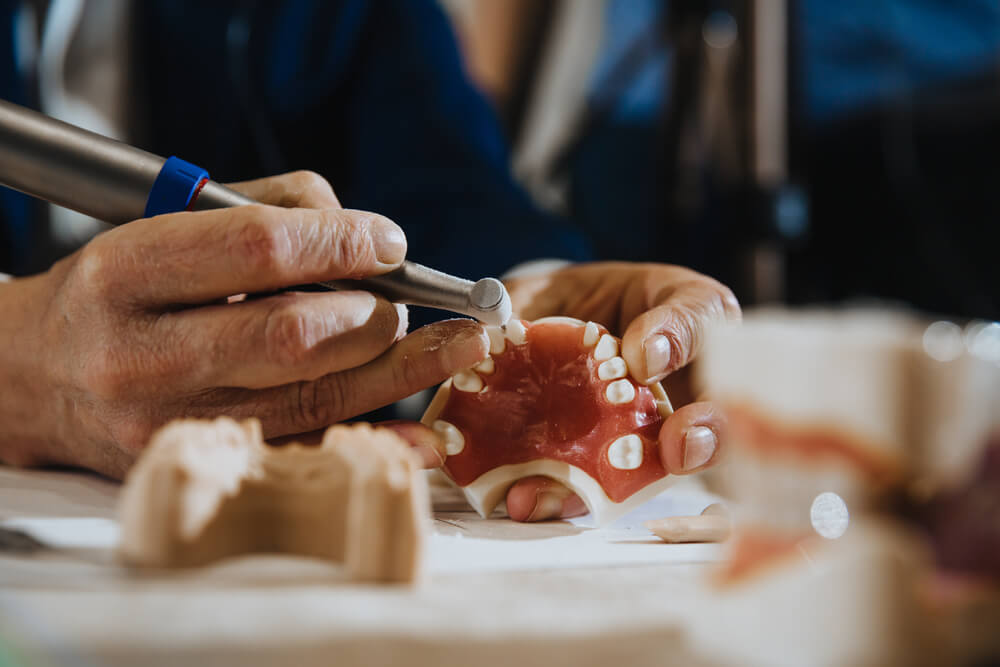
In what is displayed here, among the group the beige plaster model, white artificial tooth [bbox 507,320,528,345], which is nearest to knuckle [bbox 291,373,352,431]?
white artificial tooth [bbox 507,320,528,345]

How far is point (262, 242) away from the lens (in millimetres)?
429

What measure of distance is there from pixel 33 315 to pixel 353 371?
209 mm

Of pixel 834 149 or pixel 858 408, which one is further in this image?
pixel 834 149

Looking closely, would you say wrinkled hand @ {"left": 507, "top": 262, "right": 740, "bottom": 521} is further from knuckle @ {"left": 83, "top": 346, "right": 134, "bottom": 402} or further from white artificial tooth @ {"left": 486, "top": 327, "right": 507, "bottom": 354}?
knuckle @ {"left": 83, "top": 346, "right": 134, "bottom": 402}

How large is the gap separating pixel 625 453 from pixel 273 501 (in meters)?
0.20

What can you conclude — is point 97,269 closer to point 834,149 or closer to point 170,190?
point 170,190

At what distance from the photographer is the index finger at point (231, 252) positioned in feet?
1.41

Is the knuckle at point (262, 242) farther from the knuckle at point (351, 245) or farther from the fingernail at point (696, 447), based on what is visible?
the fingernail at point (696, 447)

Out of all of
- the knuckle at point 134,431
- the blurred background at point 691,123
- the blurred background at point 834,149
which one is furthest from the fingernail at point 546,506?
the blurred background at point 834,149

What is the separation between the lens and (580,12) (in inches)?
63.2

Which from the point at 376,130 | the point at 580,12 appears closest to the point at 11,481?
the point at 376,130

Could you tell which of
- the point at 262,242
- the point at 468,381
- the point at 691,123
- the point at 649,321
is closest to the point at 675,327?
the point at 649,321

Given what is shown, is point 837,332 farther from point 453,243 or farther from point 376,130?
point 376,130

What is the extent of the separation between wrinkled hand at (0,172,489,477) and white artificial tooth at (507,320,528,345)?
0.06 feet
